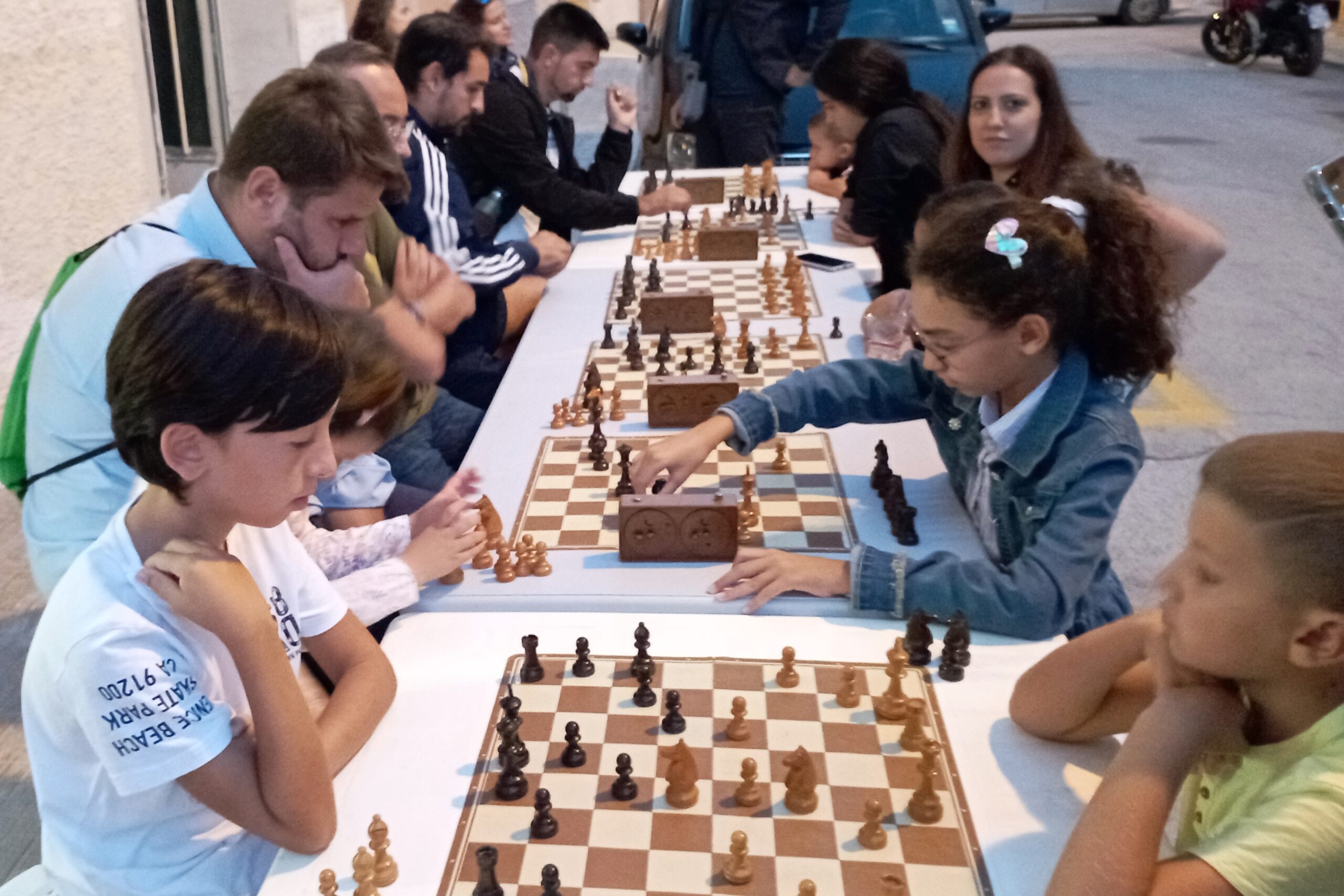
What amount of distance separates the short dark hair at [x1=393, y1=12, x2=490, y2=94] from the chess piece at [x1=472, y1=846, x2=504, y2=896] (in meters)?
3.19

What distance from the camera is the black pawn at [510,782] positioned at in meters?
1.50

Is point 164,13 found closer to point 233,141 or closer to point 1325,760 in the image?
point 233,141

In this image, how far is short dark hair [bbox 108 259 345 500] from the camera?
137cm

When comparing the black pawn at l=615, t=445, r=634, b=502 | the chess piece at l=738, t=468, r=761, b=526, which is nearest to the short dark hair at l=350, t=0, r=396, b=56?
the black pawn at l=615, t=445, r=634, b=502

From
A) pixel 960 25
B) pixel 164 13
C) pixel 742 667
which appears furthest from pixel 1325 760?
pixel 164 13

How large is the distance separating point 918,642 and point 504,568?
0.75 metres

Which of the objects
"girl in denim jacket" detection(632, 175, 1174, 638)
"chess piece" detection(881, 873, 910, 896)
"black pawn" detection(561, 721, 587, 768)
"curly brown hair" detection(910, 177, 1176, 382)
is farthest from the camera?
"curly brown hair" detection(910, 177, 1176, 382)

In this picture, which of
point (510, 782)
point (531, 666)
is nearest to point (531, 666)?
point (531, 666)

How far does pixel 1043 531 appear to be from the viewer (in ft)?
6.41

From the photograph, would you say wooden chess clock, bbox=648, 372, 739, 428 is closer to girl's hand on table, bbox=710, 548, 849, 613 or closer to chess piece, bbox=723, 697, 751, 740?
girl's hand on table, bbox=710, 548, 849, 613

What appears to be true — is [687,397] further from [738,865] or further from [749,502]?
[738,865]

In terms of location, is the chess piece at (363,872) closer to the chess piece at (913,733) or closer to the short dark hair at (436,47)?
the chess piece at (913,733)

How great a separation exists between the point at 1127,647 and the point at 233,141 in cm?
191

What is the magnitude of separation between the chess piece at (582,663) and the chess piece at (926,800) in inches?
20.9
